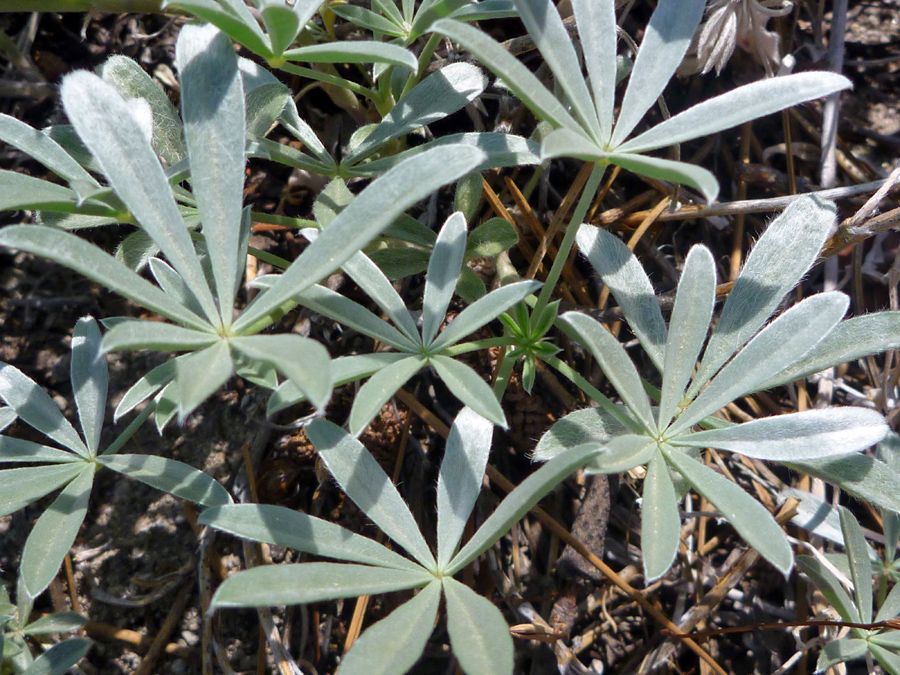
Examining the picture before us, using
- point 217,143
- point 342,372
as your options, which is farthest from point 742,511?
point 217,143

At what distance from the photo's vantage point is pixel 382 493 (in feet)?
3.82

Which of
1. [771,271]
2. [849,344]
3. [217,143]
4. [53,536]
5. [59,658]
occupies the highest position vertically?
[217,143]

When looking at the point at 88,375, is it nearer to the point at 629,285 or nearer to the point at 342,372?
the point at 342,372

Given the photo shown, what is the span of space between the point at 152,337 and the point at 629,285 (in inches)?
34.0

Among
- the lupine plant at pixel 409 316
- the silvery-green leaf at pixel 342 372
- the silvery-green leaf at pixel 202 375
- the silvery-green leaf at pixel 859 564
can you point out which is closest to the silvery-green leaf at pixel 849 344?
the lupine plant at pixel 409 316

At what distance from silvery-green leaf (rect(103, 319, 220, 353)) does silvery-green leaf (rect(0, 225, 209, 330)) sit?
0.15 feet

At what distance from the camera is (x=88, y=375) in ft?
4.54

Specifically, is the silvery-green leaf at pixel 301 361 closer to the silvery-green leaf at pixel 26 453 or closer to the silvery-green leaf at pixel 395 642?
→ the silvery-green leaf at pixel 395 642

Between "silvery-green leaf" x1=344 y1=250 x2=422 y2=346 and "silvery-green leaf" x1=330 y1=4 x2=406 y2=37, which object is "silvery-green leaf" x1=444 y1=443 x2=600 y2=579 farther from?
"silvery-green leaf" x1=330 y1=4 x2=406 y2=37

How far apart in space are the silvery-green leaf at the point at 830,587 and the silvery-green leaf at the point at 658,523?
59 cm

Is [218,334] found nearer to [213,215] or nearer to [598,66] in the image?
[213,215]

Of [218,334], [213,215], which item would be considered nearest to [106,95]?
[213,215]

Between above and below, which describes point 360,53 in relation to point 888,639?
above

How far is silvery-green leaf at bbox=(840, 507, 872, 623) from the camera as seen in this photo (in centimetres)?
136
